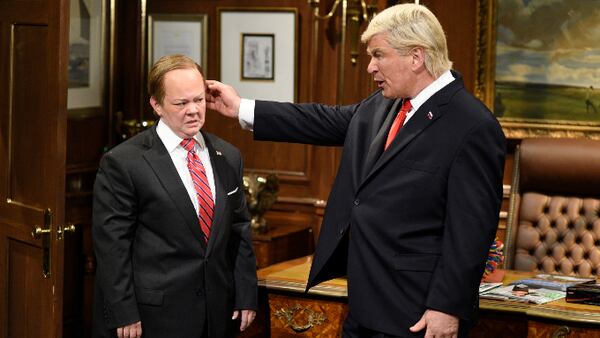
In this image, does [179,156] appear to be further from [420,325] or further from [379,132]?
[420,325]

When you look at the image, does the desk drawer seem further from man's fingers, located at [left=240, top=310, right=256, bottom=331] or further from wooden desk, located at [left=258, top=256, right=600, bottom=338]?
man's fingers, located at [left=240, top=310, right=256, bottom=331]

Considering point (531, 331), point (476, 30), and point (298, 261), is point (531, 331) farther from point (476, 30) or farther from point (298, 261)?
point (476, 30)

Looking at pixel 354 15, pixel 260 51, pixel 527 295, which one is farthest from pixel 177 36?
pixel 527 295

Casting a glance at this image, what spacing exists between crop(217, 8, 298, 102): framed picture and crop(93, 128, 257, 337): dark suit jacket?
237cm

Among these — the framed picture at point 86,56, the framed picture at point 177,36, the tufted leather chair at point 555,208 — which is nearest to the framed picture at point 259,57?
the framed picture at point 177,36

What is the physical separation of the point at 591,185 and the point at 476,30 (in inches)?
50.3

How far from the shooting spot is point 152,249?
3.70 m

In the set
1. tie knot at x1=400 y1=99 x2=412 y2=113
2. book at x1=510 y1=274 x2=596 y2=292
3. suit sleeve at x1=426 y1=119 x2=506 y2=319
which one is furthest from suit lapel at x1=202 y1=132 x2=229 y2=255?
book at x1=510 y1=274 x2=596 y2=292

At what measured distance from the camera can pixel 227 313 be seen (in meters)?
3.86

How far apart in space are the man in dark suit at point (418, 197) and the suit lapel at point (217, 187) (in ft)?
1.68

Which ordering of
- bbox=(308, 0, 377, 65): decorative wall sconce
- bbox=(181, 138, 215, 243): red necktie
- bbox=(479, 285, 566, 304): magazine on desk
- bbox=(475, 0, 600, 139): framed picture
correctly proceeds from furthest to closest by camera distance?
bbox=(308, 0, 377, 65): decorative wall sconce < bbox=(475, 0, 600, 139): framed picture < bbox=(479, 285, 566, 304): magazine on desk < bbox=(181, 138, 215, 243): red necktie

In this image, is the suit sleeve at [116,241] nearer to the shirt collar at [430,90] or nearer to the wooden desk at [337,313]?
the wooden desk at [337,313]

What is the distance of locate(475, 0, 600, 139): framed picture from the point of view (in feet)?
18.0

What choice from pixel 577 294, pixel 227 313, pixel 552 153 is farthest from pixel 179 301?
pixel 552 153
